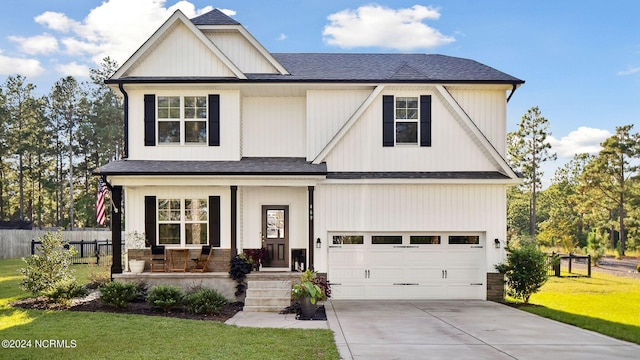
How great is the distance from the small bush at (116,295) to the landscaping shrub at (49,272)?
4.02 feet

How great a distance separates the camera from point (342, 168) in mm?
14688

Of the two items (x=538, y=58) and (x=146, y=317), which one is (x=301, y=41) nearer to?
(x=538, y=58)

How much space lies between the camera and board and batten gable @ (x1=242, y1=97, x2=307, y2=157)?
15.5 meters

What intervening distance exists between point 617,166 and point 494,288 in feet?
108

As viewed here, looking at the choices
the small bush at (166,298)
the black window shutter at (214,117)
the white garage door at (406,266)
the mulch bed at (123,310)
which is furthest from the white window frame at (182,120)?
the white garage door at (406,266)

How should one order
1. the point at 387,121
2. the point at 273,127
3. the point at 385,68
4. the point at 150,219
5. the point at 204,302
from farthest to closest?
the point at 385,68
the point at 273,127
the point at 387,121
the point at 150,219
the point at 204,302

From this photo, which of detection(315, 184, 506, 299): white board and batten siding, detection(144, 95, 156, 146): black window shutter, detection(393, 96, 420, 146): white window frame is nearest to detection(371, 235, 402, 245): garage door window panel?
detection(315, 184, 506, 299): white board and batten siding

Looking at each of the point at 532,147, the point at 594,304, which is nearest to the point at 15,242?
the point at 594,304

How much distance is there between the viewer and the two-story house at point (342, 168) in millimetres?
14500

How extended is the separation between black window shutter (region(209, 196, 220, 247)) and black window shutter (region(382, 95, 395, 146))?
5.75 meters

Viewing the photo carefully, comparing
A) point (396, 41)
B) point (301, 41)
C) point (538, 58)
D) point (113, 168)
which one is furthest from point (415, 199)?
point (538, 58)

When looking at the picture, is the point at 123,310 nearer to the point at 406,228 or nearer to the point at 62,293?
the point at 62,293

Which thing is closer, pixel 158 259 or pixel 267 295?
pixel 267 295

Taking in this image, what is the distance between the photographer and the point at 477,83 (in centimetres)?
1477
